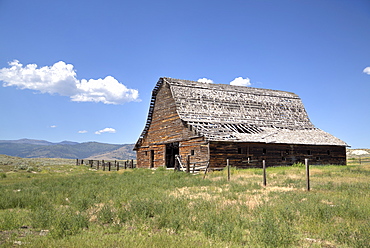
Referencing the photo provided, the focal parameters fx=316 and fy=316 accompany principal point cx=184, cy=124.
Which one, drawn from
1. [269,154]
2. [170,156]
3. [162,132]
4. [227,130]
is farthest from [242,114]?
[170,156]

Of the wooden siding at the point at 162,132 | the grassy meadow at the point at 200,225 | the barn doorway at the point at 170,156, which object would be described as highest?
the wooden siding at the point at 162,132

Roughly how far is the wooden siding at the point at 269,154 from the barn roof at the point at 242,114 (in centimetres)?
66

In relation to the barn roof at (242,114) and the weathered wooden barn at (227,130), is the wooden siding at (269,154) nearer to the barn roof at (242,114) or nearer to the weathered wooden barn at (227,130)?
the weathered wooden barn at (227,130)

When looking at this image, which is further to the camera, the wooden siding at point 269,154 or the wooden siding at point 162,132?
the wooden siding at point 162,132

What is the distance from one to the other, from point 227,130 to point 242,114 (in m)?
6.04

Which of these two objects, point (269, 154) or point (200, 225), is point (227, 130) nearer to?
point (269, 154)

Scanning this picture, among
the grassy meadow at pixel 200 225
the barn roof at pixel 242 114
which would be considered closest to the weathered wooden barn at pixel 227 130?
the barn roof at pixel 242 114

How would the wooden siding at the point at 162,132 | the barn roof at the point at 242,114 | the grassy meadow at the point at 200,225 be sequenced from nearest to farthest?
the grassy meadow at the point at 200,225, the barn roof at the point at 242,114, the wooden siding at the point at 162,132

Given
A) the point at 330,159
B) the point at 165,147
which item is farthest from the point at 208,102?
the point at 330,159

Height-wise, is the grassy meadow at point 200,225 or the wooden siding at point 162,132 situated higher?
the wooden siding at point 162,132

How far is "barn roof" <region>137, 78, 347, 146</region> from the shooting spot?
97.3 feet

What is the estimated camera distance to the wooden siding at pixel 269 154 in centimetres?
2688

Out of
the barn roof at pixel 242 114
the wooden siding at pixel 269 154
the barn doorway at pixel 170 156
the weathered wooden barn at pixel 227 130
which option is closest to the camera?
the wooden siding at pixel 269 154

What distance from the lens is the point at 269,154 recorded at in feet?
97.5
